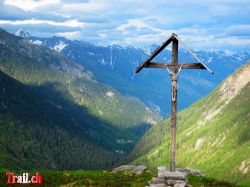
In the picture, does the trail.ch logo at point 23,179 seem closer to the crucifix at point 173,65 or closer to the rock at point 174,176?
the rock at point 174,176

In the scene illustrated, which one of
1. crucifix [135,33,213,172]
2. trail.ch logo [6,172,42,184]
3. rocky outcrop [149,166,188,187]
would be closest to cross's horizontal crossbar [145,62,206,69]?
crucifix [135,33,213,172]

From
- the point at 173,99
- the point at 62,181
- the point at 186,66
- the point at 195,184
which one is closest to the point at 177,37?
the point at 186,66

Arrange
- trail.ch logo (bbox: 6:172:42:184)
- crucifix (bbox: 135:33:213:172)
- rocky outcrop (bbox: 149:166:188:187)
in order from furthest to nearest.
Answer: trail.ch logo (bbox: 6:172:42:184), rocky outcrop (bbox: 149:166:188:187), crucifix (bbox: 135:33:213:172)

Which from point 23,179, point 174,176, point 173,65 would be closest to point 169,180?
point 174,176

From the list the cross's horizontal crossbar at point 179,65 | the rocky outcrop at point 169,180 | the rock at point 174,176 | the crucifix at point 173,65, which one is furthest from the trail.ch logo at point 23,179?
the cross's horizontal crossbar at point 179,65

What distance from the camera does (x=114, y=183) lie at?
6100 cm

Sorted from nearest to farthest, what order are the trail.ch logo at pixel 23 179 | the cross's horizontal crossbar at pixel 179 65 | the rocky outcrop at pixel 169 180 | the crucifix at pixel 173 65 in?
the cross's horizontal crossbar at pixel 179 65 < the crucifix at pixel 173 65 < the rocky outcrop at pixel 169 180 < the trail.ch logo at pixel 23 179

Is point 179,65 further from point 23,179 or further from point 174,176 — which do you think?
point 23,179

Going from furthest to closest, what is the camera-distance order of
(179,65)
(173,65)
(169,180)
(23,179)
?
(23,179)
(169,180)
(173,65)
(179,65)

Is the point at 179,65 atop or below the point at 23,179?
atop

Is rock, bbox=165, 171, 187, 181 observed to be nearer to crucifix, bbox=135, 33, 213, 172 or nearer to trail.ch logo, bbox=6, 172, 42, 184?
crucifix, bbox=135, 33, 213, 172

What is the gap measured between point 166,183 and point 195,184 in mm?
9517

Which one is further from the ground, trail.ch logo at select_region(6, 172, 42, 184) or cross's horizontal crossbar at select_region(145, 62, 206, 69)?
cross's horizontal crossbar at select_region(145, 62, 206, 69)

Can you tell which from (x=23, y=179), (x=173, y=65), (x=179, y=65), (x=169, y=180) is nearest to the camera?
(x=179, y=65)
